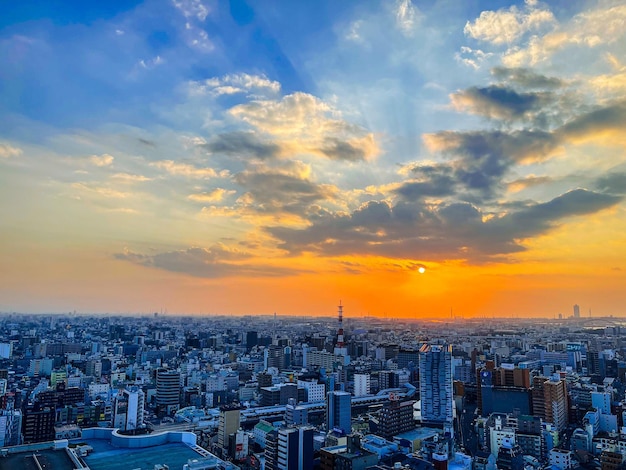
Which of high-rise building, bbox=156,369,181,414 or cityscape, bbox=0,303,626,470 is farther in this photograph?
high-rise building, bbox=156,369,181,414

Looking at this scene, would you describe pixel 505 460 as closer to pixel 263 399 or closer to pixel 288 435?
pixel 288 435

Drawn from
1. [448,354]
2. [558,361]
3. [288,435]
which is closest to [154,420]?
[288,435]

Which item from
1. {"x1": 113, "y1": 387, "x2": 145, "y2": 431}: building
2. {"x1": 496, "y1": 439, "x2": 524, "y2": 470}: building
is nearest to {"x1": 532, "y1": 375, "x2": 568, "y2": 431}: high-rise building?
→ {"x1": 496, "y1": 439, "x2": 524, "y2": 470}: building

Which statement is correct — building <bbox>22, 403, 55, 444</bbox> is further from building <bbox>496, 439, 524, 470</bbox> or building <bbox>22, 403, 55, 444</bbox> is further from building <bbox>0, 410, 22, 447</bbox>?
building <bbox>496, 439, 524, 470</bbox>

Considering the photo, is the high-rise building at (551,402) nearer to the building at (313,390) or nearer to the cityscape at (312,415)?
the cityscape at (312,415)

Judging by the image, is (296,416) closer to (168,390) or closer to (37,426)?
(168,390)

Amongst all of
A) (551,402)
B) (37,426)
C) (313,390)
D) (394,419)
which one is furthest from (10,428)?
(551,402)
